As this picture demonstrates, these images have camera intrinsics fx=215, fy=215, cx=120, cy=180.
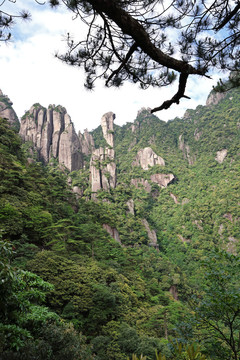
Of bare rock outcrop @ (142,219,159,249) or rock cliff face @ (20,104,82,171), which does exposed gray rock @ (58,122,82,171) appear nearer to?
rock cliff face @ (20,104,82,171)

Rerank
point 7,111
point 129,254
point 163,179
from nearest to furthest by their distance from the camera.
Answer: point 129,254 → point 7,111 → point 163,179

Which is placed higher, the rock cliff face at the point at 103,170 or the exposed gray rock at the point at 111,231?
the rock cliff face at the point at 103,170

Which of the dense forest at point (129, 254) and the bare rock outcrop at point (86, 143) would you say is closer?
the dense forest at point (129, 254)

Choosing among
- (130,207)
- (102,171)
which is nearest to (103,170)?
(102,171)

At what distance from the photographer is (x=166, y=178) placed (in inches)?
2499

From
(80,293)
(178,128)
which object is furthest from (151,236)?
(178,128)

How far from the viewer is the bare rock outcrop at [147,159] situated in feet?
222

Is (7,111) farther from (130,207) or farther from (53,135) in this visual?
(130,207)

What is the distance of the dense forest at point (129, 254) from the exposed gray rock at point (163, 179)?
1.38ft

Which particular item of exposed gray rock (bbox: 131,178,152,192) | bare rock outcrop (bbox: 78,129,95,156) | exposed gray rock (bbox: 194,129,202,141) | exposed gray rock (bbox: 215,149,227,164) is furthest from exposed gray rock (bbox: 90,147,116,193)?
exposed gray rock (bbox: 194,129,202,141)

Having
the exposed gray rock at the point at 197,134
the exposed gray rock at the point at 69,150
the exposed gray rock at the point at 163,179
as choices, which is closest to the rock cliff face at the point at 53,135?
the exposed gray rock at the point at 69,150

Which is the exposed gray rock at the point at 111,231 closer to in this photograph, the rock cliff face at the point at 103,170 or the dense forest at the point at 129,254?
the dense forest at the point at 129,254

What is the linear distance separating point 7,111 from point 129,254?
51350 mm

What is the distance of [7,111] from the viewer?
56688mm
